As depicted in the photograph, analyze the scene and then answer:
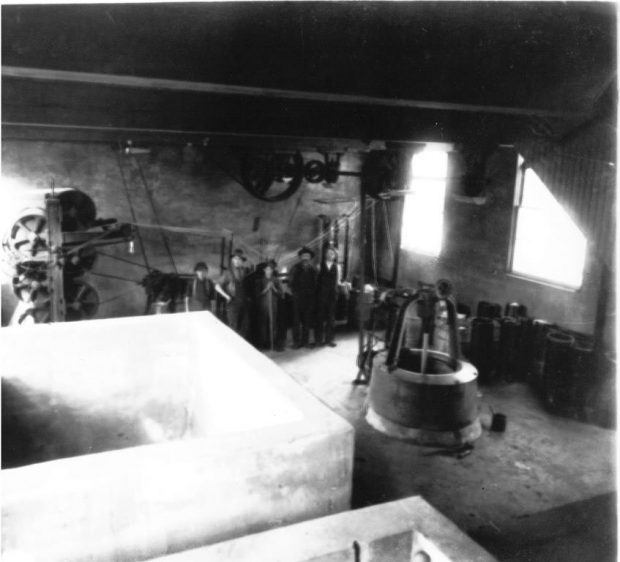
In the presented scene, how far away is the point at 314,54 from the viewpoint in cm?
201

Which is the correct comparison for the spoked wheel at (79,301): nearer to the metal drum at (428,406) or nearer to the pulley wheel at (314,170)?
the pulley wheel at (314,170)

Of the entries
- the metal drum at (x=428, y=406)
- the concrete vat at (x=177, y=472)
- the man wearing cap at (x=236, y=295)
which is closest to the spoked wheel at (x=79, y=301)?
the man wearing cap at (x=236, y=295)

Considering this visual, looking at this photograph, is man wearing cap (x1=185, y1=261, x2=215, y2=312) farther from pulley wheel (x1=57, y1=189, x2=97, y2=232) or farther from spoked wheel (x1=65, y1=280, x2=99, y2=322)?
pulley wheel (x1=57, y1=189, x2=97, y2=232)

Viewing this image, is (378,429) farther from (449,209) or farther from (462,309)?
(449,209)

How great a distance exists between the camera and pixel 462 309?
11445 mm

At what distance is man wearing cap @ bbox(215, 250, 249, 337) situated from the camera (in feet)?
35.0

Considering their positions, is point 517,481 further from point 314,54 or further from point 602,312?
point 314,54

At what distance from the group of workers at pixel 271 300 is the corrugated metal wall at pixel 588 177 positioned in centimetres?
718

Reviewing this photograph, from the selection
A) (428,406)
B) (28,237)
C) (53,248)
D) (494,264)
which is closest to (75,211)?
(28,237)

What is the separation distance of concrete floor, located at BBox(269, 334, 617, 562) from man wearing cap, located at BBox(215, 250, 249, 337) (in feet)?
9.14

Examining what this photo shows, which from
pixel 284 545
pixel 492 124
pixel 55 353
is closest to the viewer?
pixel 284 545

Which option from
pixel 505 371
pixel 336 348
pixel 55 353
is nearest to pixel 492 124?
pixel 55 353

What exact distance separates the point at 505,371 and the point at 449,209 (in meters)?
4.34

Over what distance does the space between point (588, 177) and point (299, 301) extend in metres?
7.67
